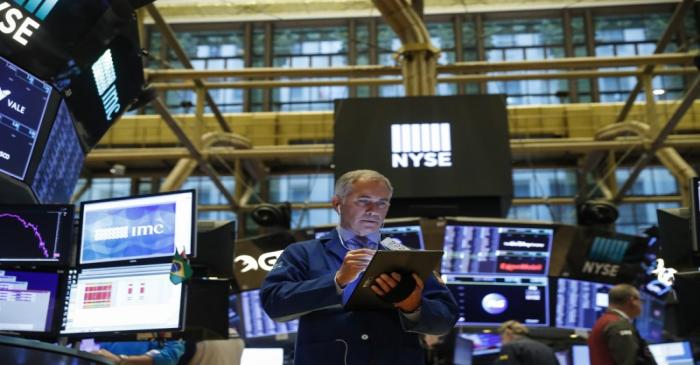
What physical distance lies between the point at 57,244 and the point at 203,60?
13.5 metres

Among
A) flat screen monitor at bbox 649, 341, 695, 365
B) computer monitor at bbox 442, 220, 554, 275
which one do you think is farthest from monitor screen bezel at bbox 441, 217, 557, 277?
flat screen monitor at bbox 649, 341, 695, 365

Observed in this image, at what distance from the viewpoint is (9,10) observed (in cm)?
445

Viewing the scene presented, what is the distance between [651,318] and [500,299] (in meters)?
1.78

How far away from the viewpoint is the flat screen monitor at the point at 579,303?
738cm

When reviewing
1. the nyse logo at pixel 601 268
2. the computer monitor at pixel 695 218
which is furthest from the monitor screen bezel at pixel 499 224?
the computer monitor at pixel 695 218

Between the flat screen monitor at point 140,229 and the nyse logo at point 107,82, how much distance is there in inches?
53.5

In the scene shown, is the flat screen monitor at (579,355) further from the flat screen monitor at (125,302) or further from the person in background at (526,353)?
the flat screen monitor at (125,302)

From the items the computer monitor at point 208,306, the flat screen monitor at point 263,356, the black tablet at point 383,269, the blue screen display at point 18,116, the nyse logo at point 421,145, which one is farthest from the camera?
the nyse logo at point 421,145

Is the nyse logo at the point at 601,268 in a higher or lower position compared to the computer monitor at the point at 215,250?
higher

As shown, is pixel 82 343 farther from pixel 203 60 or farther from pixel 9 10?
pixel 203 60

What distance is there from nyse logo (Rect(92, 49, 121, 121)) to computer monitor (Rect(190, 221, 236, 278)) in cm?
150

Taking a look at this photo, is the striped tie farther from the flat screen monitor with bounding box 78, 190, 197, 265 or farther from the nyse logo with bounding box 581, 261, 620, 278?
the nyse logo with bounding box 581, 261, 620, 278

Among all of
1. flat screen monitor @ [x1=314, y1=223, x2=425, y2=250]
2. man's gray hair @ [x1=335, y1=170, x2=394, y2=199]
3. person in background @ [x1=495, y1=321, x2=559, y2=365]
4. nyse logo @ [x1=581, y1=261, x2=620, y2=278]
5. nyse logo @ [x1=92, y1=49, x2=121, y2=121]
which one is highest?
nyse logo @ [x1=92, y1=49, x2=121, y2=121]

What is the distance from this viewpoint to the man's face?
8.24ft
